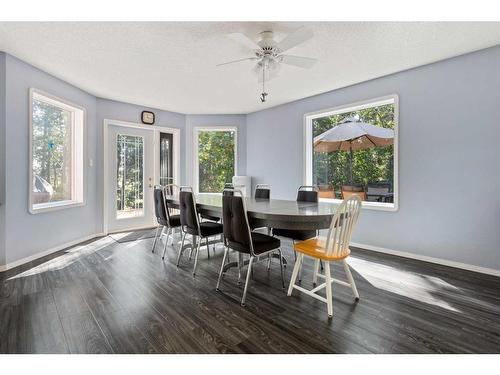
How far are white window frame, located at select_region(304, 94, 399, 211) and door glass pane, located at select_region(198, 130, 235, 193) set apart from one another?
1.76 meters

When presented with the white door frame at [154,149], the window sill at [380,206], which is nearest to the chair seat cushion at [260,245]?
the window sill at [380,206]

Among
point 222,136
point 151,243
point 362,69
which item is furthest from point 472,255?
point 222,136

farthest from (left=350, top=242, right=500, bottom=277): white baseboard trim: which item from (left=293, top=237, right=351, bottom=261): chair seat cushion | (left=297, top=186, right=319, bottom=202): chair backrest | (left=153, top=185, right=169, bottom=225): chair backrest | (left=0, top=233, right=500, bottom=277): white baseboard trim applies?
(left=153, top=185, right=169, bottom=225): chair backrest

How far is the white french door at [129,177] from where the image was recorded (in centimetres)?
454

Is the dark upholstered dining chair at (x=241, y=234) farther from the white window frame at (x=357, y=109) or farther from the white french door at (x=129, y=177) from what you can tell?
the white french door at (x=129, y=177)

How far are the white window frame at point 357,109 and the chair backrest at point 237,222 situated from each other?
91.7 inches

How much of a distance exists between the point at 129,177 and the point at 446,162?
16.1ft

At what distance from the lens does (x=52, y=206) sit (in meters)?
3.44

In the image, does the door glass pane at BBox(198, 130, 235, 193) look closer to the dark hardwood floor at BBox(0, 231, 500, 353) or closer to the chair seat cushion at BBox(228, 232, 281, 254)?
the dark hardwood floor at BBox(0, 231, 500, 353)

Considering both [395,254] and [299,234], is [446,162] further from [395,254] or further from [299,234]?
[299,234]

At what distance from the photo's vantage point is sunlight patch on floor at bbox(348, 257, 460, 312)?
215 centimetres
